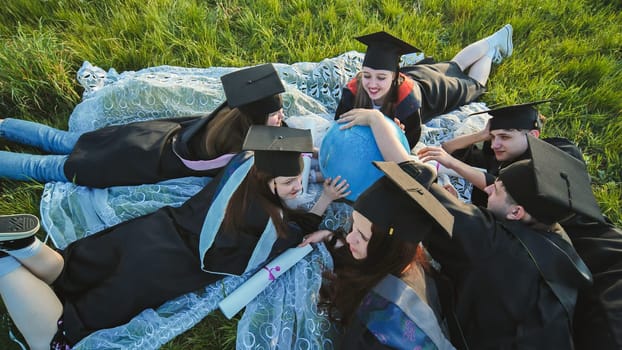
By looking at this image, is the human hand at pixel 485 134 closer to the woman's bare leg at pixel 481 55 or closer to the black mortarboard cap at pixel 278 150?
the woman's bare leg at pixel 481 55

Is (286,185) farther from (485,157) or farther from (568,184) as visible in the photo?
(485,157)

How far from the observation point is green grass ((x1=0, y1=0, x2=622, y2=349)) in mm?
4035

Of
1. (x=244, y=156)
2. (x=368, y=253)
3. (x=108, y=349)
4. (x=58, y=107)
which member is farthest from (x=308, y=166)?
(x=58, y=107)

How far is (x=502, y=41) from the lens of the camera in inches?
181

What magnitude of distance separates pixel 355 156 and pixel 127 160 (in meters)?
1.89

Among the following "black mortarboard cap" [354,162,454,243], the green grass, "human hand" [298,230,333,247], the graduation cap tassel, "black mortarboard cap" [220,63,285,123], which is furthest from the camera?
the green grass

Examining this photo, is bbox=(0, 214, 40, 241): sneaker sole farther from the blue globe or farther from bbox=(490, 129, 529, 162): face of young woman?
bbox=(490, 129, 529, 162): face of young woman

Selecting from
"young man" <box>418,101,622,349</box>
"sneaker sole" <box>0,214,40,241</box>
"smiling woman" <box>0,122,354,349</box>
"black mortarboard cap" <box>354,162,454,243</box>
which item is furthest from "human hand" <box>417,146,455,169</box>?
"sneaker sole" <box>0,214,40,241</box>

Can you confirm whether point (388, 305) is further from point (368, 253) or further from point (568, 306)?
point (568, 306)

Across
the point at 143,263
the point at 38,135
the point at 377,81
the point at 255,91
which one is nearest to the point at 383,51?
the point at 377,81

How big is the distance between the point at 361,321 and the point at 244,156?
1297 mm

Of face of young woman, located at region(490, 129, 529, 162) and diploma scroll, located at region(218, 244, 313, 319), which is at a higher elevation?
face of young woman, located at region(490, 129, 529, 162)

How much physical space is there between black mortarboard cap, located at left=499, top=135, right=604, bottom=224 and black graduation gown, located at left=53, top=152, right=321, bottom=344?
5.08ft

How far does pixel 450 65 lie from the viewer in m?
4.41
